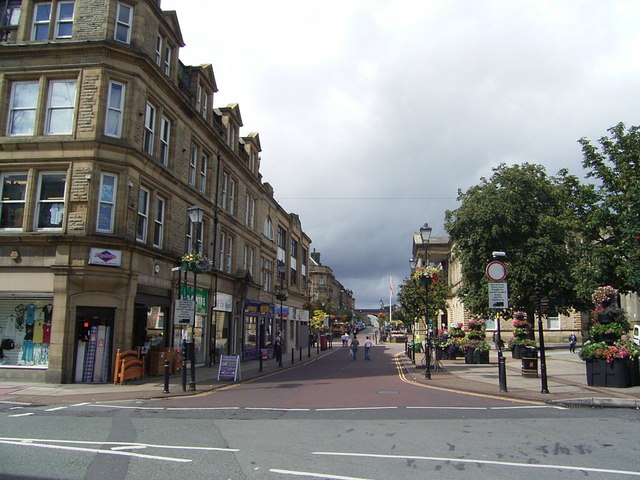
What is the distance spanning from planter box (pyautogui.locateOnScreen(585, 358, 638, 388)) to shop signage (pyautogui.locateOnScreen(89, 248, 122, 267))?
16.5m

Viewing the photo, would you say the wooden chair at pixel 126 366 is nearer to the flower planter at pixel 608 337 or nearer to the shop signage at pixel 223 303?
the shop signage at pixel 223 303

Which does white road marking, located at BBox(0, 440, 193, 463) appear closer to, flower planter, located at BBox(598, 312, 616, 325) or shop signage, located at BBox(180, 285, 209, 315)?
flower planter, located at BBox(598, 312, 616, 325)

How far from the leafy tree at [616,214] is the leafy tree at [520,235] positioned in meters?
15.1

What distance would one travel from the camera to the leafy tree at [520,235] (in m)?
34.9

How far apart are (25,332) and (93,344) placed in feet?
8.53

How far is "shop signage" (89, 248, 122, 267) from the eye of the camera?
18.2m

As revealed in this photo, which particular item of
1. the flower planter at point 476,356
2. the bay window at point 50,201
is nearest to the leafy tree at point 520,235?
the flower planter at point 476,356

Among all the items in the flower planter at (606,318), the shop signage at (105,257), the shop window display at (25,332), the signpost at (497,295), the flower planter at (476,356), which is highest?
the shop signage at (105,257)

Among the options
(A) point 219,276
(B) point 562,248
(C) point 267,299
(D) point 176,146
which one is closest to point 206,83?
(D) point 176,146

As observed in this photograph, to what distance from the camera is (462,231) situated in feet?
123

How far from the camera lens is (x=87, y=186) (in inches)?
736

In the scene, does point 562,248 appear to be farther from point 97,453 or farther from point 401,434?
point 97,453

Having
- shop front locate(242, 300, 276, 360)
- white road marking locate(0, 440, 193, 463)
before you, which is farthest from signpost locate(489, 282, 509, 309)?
shop front locate(242, 300, 276, 360)

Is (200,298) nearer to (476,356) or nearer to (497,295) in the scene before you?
(476,356)
